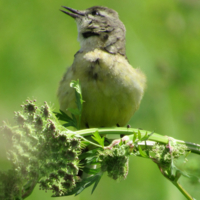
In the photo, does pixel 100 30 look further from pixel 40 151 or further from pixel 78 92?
pixel 40 151

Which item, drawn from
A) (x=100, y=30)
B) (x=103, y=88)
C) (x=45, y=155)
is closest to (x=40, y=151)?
(x=45, y=155)

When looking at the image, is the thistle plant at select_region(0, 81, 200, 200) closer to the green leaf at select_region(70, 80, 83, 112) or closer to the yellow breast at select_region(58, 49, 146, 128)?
the green leaf at select_region(70, 80, 83, 112)

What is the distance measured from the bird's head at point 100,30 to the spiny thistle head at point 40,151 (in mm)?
2268

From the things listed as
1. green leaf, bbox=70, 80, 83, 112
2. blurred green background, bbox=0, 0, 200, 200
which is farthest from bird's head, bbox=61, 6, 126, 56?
green leaf, bbox=70, 80, 83, 112

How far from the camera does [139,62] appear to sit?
5535 mm

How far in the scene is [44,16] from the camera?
252 inches

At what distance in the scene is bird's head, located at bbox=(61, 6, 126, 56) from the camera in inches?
161

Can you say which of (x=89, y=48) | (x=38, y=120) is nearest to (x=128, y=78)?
(x=89, y=48)

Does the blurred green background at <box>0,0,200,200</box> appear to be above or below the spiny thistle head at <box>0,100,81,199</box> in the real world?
above

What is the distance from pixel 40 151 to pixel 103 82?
6.36 feet

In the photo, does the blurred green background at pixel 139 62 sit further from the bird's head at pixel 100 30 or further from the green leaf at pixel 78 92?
the green leaf at pixel 78 92

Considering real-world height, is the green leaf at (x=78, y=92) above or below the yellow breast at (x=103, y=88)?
below

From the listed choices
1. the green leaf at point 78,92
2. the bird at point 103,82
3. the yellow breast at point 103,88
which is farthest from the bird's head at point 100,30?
the green leaf at point 78,92

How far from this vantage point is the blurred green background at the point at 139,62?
4906 mm
